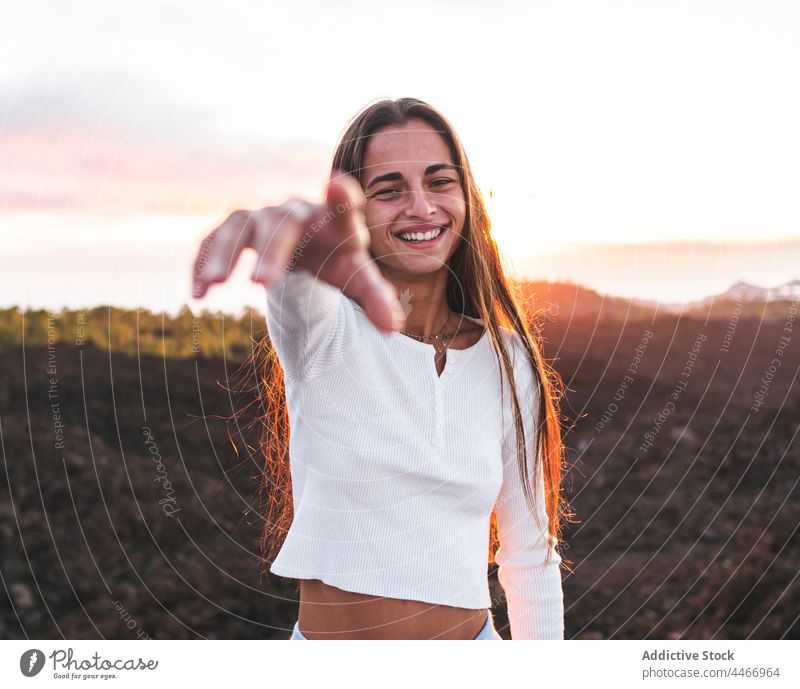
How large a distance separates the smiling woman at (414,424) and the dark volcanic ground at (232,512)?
262cm

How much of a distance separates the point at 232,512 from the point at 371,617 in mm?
3688

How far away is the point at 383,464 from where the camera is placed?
1759 millimetres

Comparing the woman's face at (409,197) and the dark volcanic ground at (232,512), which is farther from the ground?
the woman's face at (409,197)

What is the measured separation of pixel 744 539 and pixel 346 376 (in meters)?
4.07

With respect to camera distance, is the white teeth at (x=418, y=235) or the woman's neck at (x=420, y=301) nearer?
the white teeth at (x=418, y=235)

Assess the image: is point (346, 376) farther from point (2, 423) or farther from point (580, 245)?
point (2, 423)

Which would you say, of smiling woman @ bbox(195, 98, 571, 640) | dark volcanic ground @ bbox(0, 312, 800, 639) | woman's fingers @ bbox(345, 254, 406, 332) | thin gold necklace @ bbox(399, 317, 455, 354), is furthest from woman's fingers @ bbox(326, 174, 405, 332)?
dark volcanic ground @ bbox(0, 312, 800, 639)

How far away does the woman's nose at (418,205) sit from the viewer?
188 cm

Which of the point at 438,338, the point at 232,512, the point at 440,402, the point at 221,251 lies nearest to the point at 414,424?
the point at 440,402

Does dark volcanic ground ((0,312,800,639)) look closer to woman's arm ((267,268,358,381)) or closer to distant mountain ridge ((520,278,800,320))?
distant mountain ridge ((520,278,800,320))

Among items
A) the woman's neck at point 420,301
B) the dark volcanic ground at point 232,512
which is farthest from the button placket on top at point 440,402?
the dark volcanic ground at point 232,512

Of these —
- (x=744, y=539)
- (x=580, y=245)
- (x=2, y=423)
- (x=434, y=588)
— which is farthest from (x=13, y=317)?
(x=434, y=588)

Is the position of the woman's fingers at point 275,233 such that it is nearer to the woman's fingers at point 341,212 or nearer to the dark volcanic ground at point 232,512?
the woman's fingers at point 341,212

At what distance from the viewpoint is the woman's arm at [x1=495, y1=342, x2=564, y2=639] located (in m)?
2.06
